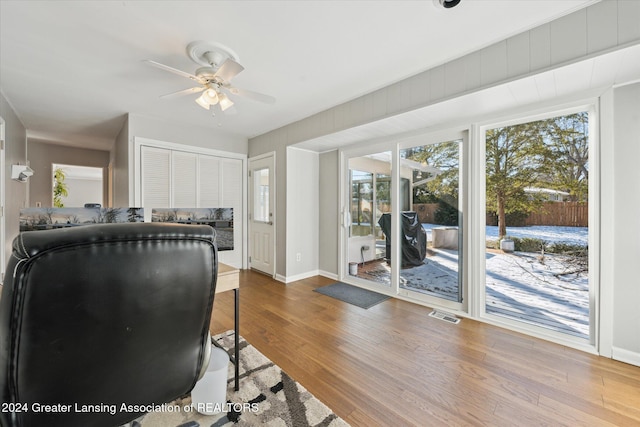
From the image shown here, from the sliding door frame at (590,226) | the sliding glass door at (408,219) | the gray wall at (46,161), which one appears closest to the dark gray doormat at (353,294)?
the sliding glass door at (408,219)

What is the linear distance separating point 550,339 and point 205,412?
2.81 metres

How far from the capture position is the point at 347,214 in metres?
4.04

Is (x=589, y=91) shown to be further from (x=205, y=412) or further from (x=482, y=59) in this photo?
(x=205, y=412)

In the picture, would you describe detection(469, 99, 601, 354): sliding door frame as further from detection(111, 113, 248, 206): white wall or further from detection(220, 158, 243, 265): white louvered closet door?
detection(111, 113, 248, 206): white wall

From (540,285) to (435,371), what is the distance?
4.88 ft

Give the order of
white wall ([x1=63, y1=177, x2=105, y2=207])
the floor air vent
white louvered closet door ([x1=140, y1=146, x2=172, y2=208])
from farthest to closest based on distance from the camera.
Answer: white wall ([x1=63, y1=177, x2=105, y2=207]), white louvered closet door ([x1=140, y1=146, x2=172, y2=208]), the floor air vent

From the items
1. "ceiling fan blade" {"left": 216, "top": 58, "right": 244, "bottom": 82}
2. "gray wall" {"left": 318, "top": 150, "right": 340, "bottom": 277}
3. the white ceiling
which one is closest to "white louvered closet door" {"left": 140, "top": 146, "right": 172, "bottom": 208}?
the white ceiling

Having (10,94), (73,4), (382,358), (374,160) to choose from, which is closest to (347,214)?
(374,160)

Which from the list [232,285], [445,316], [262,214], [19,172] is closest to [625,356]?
[445,316]

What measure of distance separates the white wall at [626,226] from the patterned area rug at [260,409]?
88.8 inches

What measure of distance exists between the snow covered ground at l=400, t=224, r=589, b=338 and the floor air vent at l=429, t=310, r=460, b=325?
0.82 feet

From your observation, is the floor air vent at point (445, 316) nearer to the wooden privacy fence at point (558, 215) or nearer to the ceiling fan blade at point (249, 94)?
the wooden privacy fence at point (558, 215)

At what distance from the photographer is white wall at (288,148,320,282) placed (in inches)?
164

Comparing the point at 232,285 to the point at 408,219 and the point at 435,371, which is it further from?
the point at 408,219
